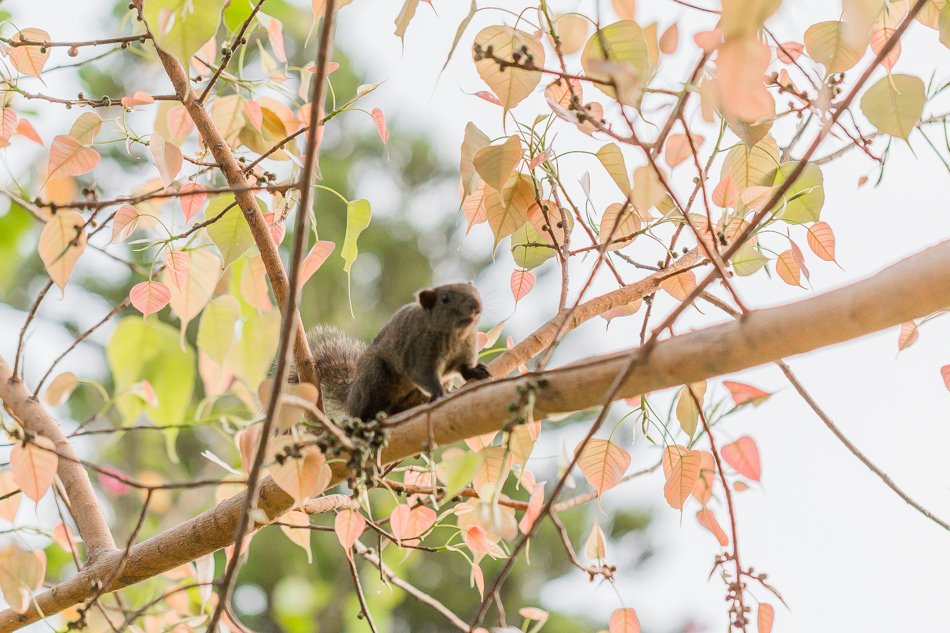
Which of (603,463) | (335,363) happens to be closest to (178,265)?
(603,463)

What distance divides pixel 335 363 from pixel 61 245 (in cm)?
104

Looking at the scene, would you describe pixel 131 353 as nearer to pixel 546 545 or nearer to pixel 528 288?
pixel 528 288

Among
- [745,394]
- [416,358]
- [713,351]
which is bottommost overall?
[713,351]

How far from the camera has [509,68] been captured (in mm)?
989

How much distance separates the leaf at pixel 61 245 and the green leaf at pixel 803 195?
0.90m

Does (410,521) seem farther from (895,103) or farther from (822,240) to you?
(895,103)

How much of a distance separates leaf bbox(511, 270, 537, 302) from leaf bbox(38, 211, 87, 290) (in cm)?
71

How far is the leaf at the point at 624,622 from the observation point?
1.29 meters

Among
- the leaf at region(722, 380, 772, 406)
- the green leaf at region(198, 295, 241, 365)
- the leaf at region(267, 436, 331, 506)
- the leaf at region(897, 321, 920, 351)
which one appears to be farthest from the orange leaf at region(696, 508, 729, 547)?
the green leaf at region(198, 295, 241, 365)

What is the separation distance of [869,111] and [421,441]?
619mm

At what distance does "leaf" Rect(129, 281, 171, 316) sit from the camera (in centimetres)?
124

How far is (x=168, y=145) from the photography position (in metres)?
1.09

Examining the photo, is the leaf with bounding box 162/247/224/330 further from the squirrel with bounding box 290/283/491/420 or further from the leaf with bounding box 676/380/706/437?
the leaf with bounding box 676/380/706/437

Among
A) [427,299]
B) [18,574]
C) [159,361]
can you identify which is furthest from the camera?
[427,299]
